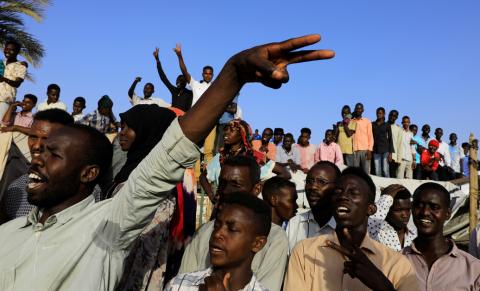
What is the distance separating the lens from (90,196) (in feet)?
7.25

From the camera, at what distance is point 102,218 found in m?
2.01

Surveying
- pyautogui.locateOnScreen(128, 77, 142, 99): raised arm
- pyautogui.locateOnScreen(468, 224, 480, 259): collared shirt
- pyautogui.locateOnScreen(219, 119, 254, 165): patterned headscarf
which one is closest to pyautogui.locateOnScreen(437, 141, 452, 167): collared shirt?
pyautogui.locateOnScreen(128, 77, 142, 99): raised arm

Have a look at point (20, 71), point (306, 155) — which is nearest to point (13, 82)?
point (20, 71)

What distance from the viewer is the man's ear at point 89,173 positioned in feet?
7.17

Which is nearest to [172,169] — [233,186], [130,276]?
[130,276]

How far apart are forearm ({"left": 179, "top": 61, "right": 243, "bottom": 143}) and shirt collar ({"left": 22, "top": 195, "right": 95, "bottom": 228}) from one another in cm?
64

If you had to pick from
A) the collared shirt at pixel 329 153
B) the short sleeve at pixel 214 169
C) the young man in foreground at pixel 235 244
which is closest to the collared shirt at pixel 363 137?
the collared shirt at pixel 329 153

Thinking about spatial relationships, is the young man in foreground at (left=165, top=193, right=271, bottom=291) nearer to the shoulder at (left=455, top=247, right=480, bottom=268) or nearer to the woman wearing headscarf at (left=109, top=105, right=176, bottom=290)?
the woman wearing headscarf at (left=109, top=105, right=176, bottom=290)

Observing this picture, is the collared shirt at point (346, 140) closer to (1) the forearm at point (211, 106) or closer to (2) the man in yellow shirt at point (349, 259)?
(2) the man in yellow shirt at point (349, 259)

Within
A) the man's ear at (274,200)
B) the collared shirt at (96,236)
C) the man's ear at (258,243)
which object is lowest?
the man's ear at (258,243)

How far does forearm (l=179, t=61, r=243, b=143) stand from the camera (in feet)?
6.00

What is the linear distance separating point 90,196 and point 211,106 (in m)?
0.77

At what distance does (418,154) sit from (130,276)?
41.9ft

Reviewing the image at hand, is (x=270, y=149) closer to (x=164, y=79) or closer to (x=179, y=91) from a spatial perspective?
(x=179, y=91)
